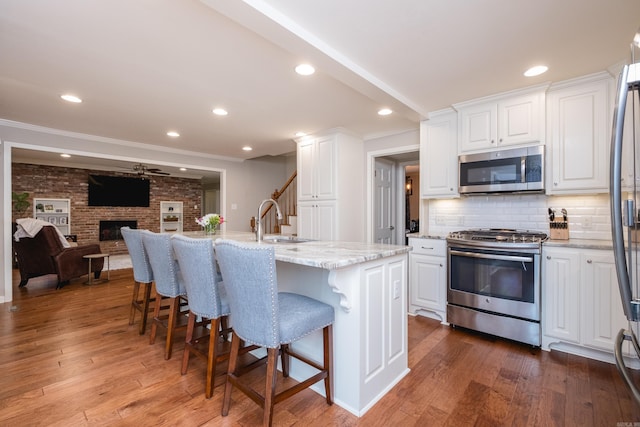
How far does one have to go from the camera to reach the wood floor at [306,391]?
170 centimetres

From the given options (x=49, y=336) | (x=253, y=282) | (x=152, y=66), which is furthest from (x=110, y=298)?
(x=253, y=282)

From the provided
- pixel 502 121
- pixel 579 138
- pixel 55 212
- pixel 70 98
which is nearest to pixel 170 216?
pixel 55 212

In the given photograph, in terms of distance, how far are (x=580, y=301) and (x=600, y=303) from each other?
0.38ft

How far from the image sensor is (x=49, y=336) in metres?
2.83

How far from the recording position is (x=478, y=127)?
306 centimetres

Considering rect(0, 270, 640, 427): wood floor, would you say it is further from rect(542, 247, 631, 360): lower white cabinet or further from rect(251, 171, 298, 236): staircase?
rect(251, 171, 298, 236): staircase

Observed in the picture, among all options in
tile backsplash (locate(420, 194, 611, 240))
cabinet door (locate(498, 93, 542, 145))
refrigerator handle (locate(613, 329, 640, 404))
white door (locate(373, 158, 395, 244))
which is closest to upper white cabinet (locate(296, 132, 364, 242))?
white door (locate(373, 158, 395, 244))

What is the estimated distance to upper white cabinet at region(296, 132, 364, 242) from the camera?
4.23m

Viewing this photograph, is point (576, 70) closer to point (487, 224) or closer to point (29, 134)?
point (487, 224)

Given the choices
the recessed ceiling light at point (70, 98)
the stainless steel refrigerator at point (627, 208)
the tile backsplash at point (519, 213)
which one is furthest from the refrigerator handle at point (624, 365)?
the recessed ceiling light at point (70, 98)

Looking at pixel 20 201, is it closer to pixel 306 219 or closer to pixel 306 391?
pixel 306 219

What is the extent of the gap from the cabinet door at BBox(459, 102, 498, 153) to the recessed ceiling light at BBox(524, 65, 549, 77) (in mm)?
456

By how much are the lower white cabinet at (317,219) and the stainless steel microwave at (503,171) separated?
5.76 feet

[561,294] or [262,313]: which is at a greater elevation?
[262,313]
